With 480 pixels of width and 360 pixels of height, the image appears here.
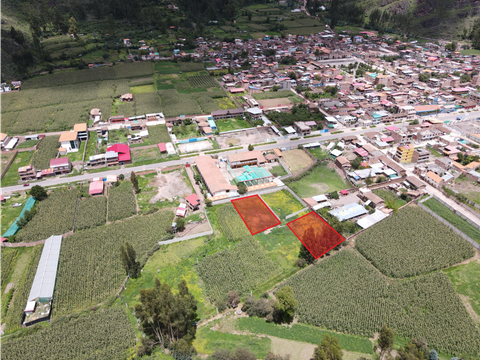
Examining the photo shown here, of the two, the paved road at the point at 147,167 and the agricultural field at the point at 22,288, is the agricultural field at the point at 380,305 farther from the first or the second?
the paved road at the point at 147,167

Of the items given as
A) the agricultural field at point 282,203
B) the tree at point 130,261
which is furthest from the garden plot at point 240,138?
the tree at point 130,261

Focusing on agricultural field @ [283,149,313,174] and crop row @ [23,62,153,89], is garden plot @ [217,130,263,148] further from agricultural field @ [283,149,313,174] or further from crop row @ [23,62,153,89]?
crop row @ [23,62,153,89]

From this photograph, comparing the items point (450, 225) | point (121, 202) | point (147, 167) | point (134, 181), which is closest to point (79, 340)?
point (121, 202)

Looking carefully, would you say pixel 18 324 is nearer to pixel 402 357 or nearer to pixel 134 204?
pixel 134 204

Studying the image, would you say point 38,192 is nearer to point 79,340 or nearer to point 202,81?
point 79,340

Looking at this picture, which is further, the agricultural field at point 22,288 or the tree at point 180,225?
the tree at point 180,225

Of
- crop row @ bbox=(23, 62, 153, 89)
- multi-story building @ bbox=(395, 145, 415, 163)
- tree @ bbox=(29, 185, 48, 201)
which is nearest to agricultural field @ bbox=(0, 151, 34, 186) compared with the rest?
tree @ bbox=(29, 185, 48, 201)

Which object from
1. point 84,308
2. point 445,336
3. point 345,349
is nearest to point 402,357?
point 345,349

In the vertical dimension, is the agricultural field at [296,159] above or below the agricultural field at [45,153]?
below
